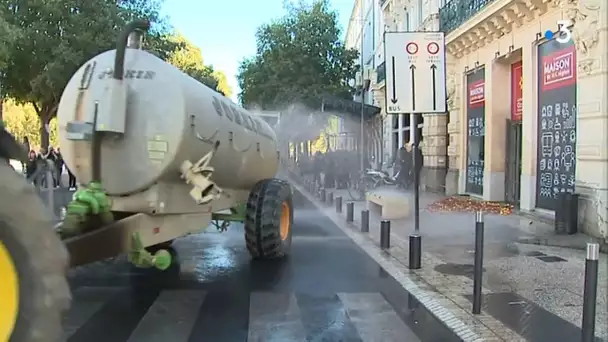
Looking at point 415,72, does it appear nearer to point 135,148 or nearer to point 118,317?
point 135,148

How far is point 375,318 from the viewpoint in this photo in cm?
630

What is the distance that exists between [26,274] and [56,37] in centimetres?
1967

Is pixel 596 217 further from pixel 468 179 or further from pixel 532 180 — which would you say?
pixel 468 179

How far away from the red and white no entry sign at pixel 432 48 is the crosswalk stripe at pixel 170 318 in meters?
5.20

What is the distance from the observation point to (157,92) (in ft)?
21.0

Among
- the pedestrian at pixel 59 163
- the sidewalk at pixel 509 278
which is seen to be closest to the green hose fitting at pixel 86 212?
the pedestrian at pixel 59 163

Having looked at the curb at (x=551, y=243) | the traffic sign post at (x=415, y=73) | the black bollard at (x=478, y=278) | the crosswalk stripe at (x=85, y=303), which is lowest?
the curb at (x=551, y=243)

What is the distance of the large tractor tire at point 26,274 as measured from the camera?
316cm

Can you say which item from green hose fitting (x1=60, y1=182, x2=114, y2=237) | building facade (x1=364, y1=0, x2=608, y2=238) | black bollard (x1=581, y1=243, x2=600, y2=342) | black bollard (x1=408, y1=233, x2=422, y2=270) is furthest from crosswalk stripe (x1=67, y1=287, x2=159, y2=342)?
building facade (x1=364, y1=0, x2=608, y2=238)

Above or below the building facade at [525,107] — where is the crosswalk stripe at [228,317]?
below

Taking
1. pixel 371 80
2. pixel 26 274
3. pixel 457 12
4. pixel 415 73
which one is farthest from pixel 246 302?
pixel 371 80

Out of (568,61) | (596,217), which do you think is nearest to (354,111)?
(568,61)

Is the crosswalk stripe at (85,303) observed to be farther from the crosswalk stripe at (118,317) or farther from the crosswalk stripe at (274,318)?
the crosswalk stripe at (274,318)

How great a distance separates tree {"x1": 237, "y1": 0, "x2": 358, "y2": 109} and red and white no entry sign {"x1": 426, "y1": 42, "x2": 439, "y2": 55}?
21877 mm
